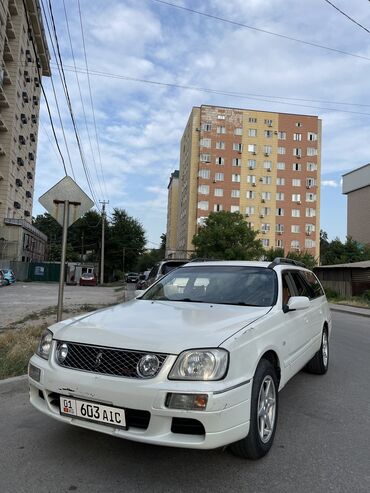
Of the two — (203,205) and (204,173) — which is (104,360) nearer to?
(203,205)

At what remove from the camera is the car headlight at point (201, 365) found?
3.19 meters

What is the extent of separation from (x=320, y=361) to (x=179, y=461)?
3668mm

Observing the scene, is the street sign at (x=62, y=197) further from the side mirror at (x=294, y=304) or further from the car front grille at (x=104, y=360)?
the car front grille at (x=104, y=360)

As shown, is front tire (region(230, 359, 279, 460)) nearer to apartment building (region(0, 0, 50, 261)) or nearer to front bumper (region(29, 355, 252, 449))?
front bumper (region(29, 355, 252, 449))

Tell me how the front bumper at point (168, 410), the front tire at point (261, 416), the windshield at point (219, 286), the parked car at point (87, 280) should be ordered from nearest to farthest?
A: the front bumper at point (168, 410)
the front tire at point (261, 416)
the windshield at point (219, 286)
the parked car at point (87, 280)

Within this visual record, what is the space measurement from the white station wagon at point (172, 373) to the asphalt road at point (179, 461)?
0.87 feet

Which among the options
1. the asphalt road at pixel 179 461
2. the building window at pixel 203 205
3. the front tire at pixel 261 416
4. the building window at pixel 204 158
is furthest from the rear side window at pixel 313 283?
the building window at pixel 204 158

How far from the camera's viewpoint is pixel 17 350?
7105 millimetres

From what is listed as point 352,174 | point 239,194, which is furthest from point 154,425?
point 352,174

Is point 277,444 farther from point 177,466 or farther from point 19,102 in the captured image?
point 19,102

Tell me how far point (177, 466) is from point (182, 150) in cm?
9084

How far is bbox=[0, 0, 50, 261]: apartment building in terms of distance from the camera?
161 feet

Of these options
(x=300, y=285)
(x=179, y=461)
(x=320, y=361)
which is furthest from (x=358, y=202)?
(x=179, y=461)

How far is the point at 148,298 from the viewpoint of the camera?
5242 millimetres
